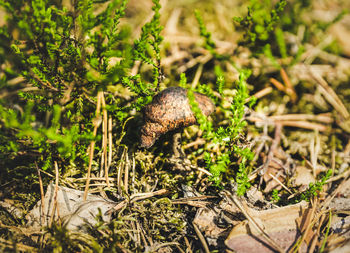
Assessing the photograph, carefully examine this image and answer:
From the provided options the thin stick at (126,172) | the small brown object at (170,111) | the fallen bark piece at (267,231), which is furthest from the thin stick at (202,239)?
the small brown object at (170,111)

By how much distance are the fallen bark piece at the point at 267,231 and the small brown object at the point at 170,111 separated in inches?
42.7

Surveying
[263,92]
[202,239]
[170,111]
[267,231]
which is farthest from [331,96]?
[202,239]

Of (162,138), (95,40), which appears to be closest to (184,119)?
(162,138)

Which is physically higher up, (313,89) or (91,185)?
(313,89)

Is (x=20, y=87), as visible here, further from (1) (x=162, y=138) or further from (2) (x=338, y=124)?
(2) (x=338, y=124)

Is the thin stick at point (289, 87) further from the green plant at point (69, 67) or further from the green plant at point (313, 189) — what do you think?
the green plant at point (69, 67)

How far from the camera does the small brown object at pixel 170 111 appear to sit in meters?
2.05

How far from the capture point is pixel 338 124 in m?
3.18

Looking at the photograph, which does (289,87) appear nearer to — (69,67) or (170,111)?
(170,111)

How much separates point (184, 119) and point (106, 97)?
3.58ft

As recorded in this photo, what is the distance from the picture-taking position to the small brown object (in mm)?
2053

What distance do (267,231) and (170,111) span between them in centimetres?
143

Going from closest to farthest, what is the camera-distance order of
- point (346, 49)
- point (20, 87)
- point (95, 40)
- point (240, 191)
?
1. point (95, 40)
2. point (240, 191)
3. point (20, 87)
4. point (346, 49)

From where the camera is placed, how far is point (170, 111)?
6.74 feet
